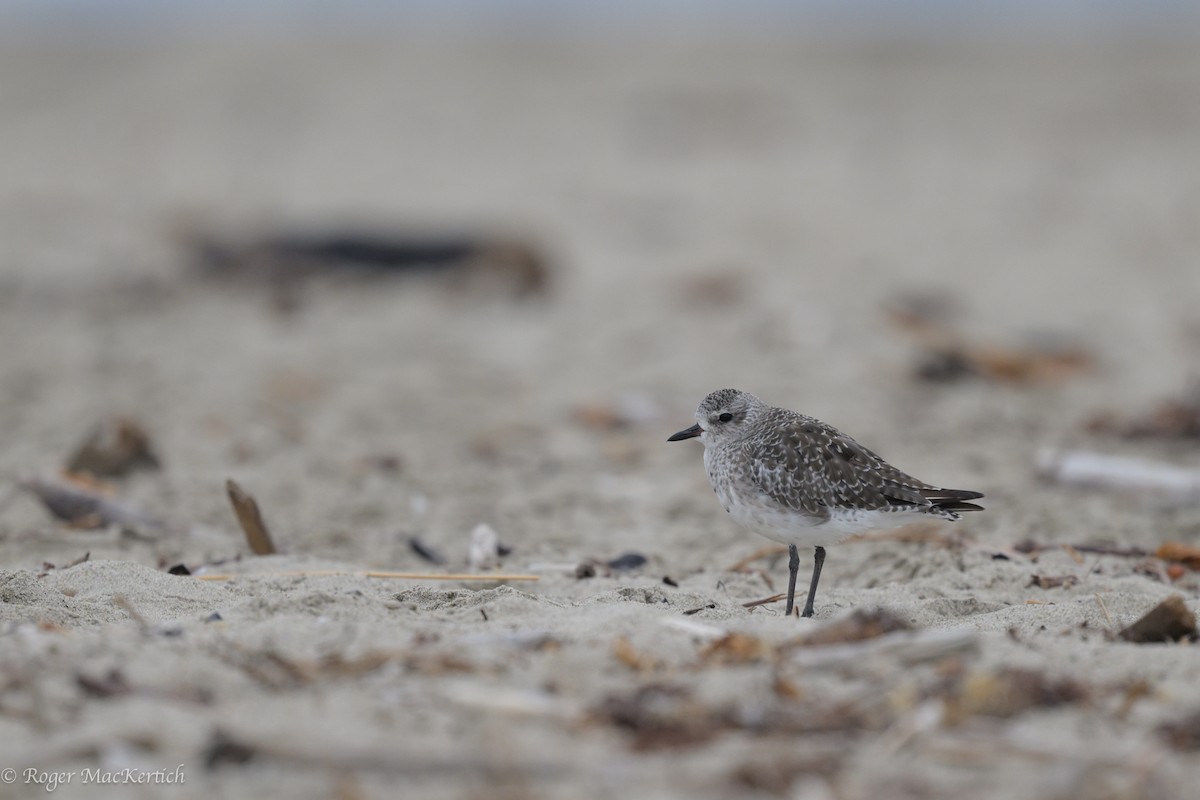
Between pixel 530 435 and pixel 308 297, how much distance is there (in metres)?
4.86

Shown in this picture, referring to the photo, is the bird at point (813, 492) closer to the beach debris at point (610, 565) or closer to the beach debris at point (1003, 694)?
the beach debris at point (610, 565)

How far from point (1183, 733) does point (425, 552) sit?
13.2 feet

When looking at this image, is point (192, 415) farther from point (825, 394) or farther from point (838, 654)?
point (838, 654)

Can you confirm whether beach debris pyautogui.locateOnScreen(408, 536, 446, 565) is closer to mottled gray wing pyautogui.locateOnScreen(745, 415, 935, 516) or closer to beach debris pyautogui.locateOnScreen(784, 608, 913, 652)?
mottled gray wing pyautogui.locateOnScreen(745, 415, 935, 516)

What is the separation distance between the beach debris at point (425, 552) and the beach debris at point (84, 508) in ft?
4.38

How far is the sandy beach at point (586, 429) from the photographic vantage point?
3.60 meters

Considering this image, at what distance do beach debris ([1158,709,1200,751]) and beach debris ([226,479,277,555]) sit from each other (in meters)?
4.21

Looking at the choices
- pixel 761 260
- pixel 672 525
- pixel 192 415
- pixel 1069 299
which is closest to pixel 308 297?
pixel 192 415

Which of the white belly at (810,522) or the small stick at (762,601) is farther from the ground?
the white belly at (810,522)

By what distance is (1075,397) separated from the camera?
33.9ft

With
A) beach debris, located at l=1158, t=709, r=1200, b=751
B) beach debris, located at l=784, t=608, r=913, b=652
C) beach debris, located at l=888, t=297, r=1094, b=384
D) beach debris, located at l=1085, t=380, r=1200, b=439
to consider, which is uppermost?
beach debris, located at l=888, t=297, r=1094, b=384

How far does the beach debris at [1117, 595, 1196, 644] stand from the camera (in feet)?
14.6

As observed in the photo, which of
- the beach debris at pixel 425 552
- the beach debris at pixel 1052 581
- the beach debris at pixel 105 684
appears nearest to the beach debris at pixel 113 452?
the beach debris at pixel 425 552

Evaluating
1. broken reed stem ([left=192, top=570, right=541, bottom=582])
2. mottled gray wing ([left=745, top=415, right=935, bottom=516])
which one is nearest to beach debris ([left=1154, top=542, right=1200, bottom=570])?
mottled gray wing ([left=745, top=415, right=935, bottom=516])
